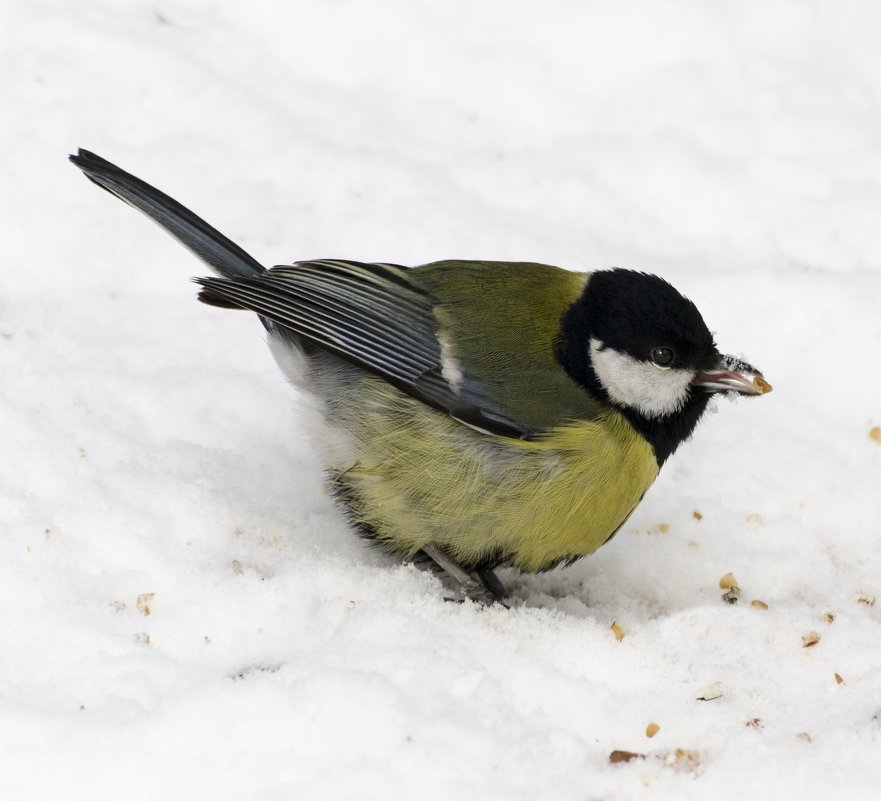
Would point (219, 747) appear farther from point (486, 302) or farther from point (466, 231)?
point (466, 231)

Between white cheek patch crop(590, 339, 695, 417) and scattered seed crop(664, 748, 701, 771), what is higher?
white cheek patch crop(590, 339, 695, 417)

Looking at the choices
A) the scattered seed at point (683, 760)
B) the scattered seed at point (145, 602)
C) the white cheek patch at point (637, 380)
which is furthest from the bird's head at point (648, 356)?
the scattered seed at point (145, 602)

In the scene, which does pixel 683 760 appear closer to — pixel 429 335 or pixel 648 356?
pixel 648 356

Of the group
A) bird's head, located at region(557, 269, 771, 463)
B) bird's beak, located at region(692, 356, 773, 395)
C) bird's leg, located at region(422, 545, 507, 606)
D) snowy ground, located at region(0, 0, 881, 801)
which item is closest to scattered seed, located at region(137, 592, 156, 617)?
snowy ground, located at region(0, 0, 881, 801)

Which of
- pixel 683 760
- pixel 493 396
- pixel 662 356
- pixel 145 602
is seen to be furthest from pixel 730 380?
pixel 145 602

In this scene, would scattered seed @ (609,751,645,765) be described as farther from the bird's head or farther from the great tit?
the bird's head

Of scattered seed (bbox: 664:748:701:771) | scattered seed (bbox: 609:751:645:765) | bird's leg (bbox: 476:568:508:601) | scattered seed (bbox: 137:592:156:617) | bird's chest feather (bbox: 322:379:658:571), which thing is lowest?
scattered seed (bbox: 137:592:156:617)
